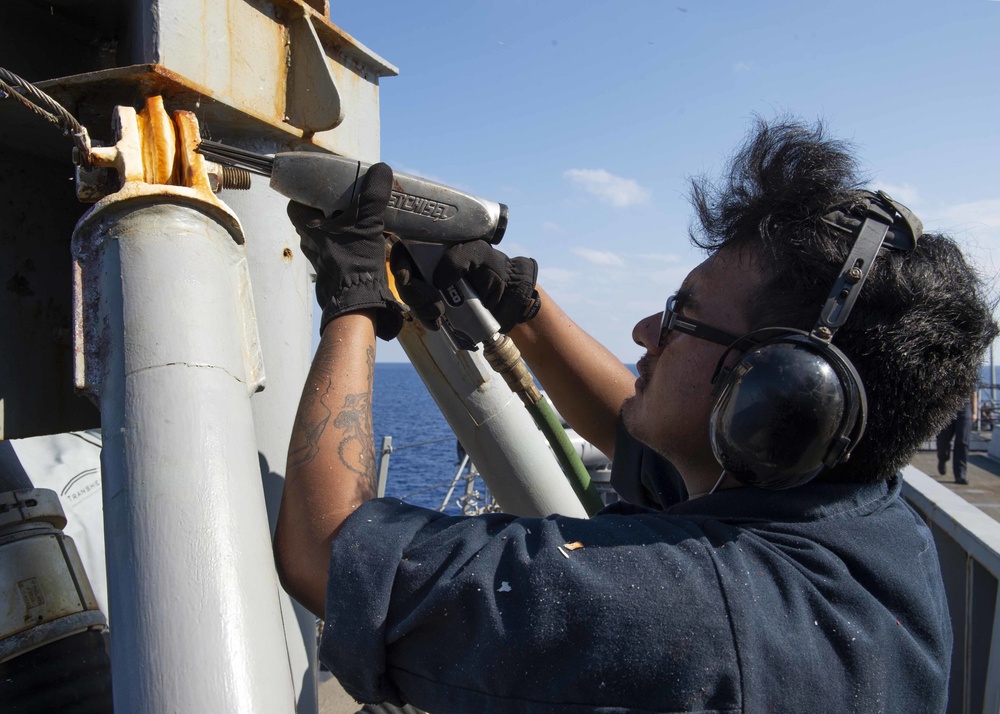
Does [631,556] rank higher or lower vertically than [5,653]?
higher

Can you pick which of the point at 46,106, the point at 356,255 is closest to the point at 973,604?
the point at 356,255

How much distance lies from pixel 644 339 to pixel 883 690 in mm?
811

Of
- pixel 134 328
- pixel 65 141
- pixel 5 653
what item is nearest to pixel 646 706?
pixel 134 328

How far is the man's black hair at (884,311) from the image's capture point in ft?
4.39

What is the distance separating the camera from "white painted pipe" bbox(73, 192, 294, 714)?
1.12m

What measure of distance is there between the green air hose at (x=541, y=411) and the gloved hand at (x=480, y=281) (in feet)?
0.39

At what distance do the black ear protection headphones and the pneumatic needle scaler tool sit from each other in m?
0.87

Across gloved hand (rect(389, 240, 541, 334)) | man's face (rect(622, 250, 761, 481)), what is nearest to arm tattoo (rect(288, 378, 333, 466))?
gloved hand (rect(389, 240, 541, 334))

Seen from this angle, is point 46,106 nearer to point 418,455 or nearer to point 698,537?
point 698,537

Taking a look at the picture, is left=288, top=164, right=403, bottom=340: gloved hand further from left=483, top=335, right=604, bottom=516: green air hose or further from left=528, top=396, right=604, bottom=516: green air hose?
left=528, top=396, right=604, bottom=516: green air hose

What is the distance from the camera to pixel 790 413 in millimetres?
1214

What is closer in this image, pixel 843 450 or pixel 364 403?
pixel 843 450

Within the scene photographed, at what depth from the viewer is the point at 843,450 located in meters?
1.24

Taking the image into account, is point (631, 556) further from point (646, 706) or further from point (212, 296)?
point (212, 296)
